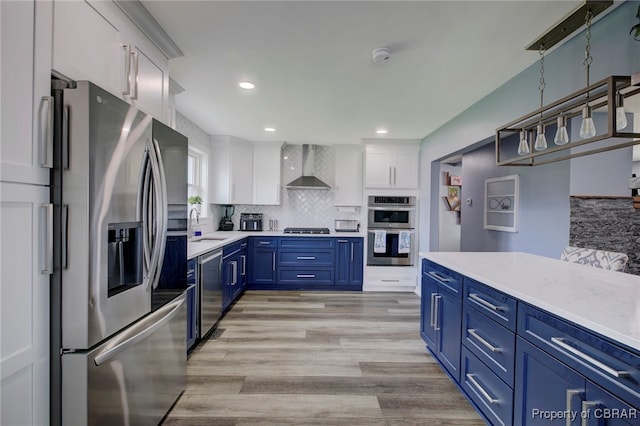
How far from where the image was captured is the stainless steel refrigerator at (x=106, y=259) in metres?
1.09

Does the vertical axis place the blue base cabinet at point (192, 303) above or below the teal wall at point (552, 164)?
below

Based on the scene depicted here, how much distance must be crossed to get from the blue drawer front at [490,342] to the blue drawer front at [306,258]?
8.70 ft

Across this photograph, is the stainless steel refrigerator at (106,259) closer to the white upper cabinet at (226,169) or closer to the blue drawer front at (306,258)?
the blue drawer front at (306,258)

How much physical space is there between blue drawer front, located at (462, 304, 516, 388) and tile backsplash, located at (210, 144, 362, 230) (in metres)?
3.23

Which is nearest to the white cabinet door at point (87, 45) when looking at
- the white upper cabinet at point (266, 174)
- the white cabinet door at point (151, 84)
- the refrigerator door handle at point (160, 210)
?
the white cabinet door at point (151, 84)

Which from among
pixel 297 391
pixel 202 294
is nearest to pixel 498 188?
pixel 297 391

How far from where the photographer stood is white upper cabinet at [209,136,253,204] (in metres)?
4.35

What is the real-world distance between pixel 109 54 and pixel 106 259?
1.06m

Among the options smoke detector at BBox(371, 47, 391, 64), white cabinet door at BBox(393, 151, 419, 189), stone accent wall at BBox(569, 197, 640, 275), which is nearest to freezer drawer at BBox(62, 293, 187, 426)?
smoke detector at BBox(371, 47, 391, 64)

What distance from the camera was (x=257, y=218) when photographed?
477cm

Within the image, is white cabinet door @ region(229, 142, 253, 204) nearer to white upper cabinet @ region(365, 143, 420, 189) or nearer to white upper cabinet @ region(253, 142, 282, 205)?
white upper cabinet @ region(253, 142, 282, 205)

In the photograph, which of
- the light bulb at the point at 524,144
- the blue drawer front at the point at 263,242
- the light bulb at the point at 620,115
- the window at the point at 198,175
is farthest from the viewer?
the blue drawer front at the point at 263,242

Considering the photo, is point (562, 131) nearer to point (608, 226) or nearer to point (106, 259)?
point (608, 226)

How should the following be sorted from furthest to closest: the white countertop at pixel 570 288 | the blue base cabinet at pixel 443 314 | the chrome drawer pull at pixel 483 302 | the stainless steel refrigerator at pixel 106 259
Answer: the blue base cabinet at pixel 443 314 → the chrome drawer pull at pixel 483 302 → the stainless steel refrigerator at pixel 106 259 → the white countertop at pixel 570 288
